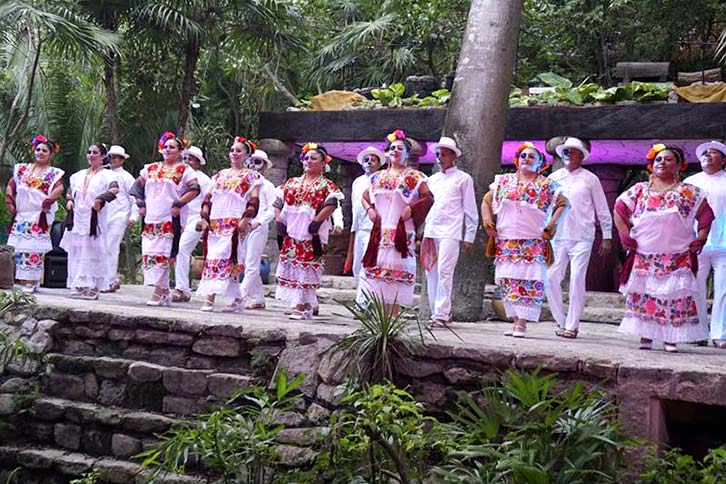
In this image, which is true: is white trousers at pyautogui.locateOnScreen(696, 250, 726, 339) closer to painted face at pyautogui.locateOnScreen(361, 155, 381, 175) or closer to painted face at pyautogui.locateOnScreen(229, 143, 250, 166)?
painted face at pyautogui.locateOnScreen(361, 155, 381, 175)

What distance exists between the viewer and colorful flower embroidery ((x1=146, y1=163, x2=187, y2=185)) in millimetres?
9812

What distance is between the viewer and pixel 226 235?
9.36 m

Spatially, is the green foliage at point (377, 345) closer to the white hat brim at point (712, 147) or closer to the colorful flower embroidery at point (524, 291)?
the colorful flower embroidery at point (524, 291)

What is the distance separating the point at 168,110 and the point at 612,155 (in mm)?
8129

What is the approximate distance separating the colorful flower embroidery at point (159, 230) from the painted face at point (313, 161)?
1.70 m

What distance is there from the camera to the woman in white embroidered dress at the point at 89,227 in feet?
33.7

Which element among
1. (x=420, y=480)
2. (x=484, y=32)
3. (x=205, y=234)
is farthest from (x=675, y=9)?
(x=420, y=480)

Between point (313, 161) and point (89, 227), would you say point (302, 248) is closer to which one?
point (313, 161)

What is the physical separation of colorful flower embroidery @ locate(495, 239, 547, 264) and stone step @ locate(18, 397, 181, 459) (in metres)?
3.20

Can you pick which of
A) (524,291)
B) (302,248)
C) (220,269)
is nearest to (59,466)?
(220,269)

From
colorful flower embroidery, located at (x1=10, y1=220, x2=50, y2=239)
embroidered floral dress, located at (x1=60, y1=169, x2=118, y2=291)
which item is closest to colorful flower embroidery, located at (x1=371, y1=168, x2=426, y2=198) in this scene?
Answer: embroidered floral dress, located at (x1=60, y1=169, x2=118, y2=291)

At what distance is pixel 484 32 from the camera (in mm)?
10078

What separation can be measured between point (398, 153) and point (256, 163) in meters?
1.92

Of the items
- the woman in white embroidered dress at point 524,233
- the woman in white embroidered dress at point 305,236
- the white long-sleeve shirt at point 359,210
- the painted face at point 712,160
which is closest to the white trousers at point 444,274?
the woman in white embroidered dress at point 524,233
